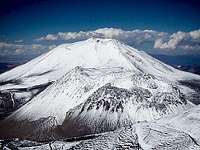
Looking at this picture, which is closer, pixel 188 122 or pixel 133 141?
pixel 133 141

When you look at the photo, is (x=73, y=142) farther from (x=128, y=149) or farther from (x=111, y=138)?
(x=128, y=149)

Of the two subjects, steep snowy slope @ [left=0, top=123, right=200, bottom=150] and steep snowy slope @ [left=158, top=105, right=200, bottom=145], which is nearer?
steep snowy slope @ [left=0, top=123, right=200, bottom=150]

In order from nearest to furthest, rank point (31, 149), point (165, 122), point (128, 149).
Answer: point (128, 149)
point (31, 149)
point (165, 122)

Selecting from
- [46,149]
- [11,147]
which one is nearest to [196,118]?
[46,149]

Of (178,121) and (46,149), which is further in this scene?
(178,121)

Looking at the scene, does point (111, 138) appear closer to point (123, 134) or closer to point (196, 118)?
point (123, 134)

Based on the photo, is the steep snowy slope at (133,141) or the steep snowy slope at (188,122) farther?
the steep snowy slope at (188,122)

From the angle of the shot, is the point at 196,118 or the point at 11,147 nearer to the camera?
the point at 11,147

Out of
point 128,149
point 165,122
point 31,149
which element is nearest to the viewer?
point 128,149

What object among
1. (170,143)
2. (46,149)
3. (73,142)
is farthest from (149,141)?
(46,149)
